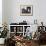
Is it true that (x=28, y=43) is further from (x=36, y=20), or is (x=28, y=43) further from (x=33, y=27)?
(x=36, y=20)

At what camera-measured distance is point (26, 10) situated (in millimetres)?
6520

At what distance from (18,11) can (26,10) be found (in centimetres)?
38

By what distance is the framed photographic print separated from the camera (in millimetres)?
6500

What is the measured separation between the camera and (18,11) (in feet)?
21.4

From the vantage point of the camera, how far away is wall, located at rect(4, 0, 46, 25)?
6477 mm

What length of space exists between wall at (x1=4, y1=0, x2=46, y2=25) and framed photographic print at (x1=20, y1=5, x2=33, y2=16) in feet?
0.47

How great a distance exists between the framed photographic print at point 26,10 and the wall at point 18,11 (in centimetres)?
14

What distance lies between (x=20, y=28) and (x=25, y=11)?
2.84 feet

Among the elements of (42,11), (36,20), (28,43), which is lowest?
(28,43)

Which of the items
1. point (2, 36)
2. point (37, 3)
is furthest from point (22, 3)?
point (2, 36)

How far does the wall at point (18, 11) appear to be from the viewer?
6477mm

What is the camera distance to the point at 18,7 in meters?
6.50

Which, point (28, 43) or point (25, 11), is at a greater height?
point (25, 11)

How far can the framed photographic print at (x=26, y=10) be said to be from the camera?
21.3ft
